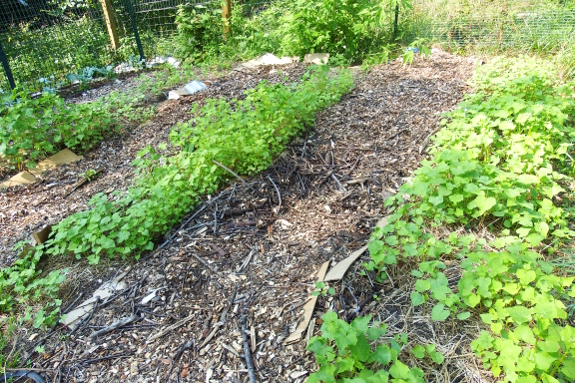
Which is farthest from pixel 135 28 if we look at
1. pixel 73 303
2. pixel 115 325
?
pixel 115 325

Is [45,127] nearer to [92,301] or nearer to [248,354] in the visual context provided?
[92,301]

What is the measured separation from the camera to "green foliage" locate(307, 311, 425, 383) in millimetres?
1433

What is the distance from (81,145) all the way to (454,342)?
164 inches

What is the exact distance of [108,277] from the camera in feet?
8.32

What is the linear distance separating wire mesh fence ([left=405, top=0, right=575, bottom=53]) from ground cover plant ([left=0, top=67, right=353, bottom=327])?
360cm

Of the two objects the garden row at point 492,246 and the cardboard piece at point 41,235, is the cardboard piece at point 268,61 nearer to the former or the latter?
the garden row at point 492,246

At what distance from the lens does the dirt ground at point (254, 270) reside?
1.90 metres

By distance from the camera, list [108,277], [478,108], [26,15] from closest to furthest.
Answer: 1. [108,277]
2. [478,108]
3. [26,15]

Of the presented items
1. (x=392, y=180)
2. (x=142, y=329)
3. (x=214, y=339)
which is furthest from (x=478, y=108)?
(x=142, y=329)

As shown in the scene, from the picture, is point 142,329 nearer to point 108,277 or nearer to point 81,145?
point 108,277

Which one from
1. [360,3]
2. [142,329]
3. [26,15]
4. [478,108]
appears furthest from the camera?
[26,15]

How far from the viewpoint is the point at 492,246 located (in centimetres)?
235

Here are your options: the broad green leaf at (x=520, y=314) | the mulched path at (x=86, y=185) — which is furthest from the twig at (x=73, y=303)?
the broad green leaf at (x=520, y=314)

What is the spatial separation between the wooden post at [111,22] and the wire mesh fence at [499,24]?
18.2 ft
